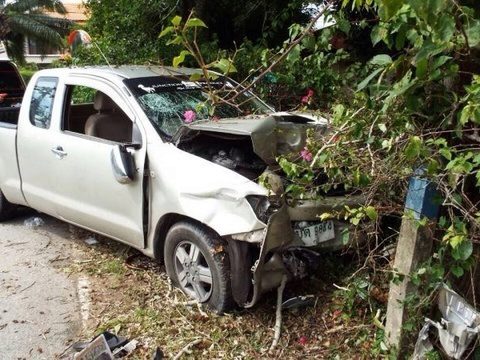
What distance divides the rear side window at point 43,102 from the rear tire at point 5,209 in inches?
54.2

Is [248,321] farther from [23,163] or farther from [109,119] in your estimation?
[23,163]

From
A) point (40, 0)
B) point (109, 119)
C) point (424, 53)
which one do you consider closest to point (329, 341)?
point (424, 53)

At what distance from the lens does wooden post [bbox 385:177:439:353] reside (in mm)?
2791

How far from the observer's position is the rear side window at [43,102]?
512cm

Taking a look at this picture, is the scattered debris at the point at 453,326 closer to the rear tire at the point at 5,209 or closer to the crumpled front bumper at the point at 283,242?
the crumpled front bumper at the point at 283,242

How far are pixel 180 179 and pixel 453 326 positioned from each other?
2079 mm

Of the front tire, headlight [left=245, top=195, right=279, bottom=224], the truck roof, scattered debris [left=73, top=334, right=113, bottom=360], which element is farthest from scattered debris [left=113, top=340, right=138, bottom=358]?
the truck roof

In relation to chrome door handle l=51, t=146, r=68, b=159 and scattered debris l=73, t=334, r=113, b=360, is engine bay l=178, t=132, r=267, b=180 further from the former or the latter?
scattered debris l=73, t=334, r=113, b=360

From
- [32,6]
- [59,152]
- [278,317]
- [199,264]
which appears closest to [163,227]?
[199,264]

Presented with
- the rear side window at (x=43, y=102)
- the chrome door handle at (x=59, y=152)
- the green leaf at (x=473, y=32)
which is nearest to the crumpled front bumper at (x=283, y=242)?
the green leaf at (x=473, y=32)

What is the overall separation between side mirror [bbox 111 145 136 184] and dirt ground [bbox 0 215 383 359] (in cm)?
96

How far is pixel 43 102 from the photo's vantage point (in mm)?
5223

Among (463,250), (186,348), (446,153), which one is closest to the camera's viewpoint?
(446,153)

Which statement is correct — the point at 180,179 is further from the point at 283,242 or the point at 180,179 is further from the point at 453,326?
the point at 453,326
